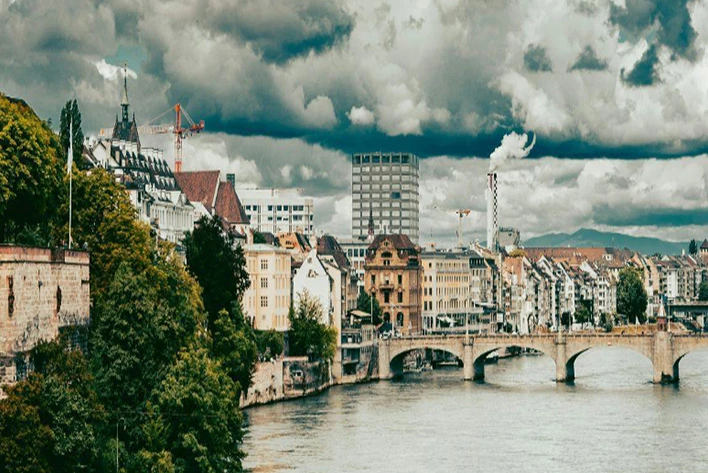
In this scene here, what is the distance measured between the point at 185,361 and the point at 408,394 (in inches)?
2087

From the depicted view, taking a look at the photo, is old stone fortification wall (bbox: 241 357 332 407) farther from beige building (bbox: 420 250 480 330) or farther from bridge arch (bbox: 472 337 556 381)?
beige building (bbox: 420 250 480 330)

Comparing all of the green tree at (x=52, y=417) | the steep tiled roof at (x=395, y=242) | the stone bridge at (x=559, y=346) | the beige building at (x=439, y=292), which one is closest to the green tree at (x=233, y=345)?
the green tree at (x=52, y=417)

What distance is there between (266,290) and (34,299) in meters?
68.6

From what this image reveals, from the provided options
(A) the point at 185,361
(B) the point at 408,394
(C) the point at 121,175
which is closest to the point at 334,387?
(B) the point at 408,394

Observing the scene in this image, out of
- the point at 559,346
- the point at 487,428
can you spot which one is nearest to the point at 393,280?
the point at 559,346

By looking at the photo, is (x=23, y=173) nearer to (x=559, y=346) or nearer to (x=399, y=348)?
(x=399, y=348)

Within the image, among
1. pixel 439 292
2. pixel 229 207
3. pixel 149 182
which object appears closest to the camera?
pixel 149 182

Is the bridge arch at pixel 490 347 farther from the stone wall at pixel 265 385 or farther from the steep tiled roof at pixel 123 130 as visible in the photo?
the steep tiled roof at pixel 123 130

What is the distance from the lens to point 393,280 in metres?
176

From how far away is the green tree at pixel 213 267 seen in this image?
92062mm

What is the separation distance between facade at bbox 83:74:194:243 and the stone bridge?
73.8ft

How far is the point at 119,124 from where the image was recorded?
509ft

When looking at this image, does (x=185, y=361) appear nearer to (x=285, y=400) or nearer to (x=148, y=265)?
(x=148, y=265)

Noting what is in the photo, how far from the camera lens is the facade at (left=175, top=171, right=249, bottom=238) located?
447ft
